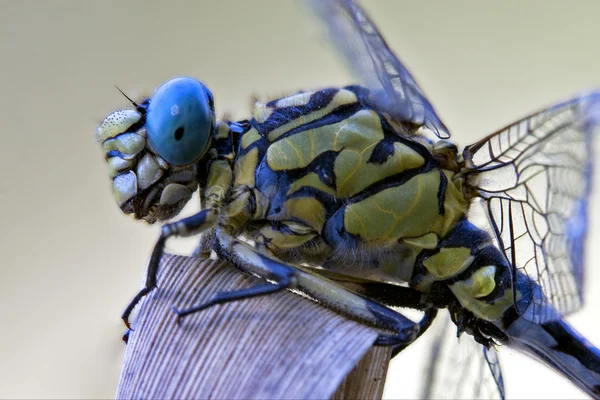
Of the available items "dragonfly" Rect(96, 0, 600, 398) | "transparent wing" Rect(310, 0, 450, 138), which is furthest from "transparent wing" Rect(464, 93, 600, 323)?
"transparent wing" Rect(310, 0, 450, 138)

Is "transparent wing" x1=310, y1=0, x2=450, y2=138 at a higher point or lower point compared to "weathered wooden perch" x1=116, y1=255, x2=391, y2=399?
higher

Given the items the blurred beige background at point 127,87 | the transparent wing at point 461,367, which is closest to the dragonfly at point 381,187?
the transparent wing at point 461,367

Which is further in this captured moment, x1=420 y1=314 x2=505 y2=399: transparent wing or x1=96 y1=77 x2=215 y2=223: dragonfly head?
x1=420 y1=314 x2=505 y2=399: transparent wing

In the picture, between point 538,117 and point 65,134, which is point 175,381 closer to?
point 538,117

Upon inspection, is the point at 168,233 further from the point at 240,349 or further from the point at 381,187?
the point at 381,187

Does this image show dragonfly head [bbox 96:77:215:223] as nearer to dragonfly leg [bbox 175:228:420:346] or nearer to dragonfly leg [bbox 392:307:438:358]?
dragonfly leg [bbox 175:228:420:346]

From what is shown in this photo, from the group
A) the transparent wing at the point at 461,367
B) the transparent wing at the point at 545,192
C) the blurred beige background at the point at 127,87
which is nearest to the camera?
the transparent wing at the point at 545,192

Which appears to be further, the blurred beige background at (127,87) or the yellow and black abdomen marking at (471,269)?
the blurred beige background at (127,87)

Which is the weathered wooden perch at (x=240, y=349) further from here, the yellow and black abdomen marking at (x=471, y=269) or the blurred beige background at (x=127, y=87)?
the blurred beige background at (x=127, y=87)
